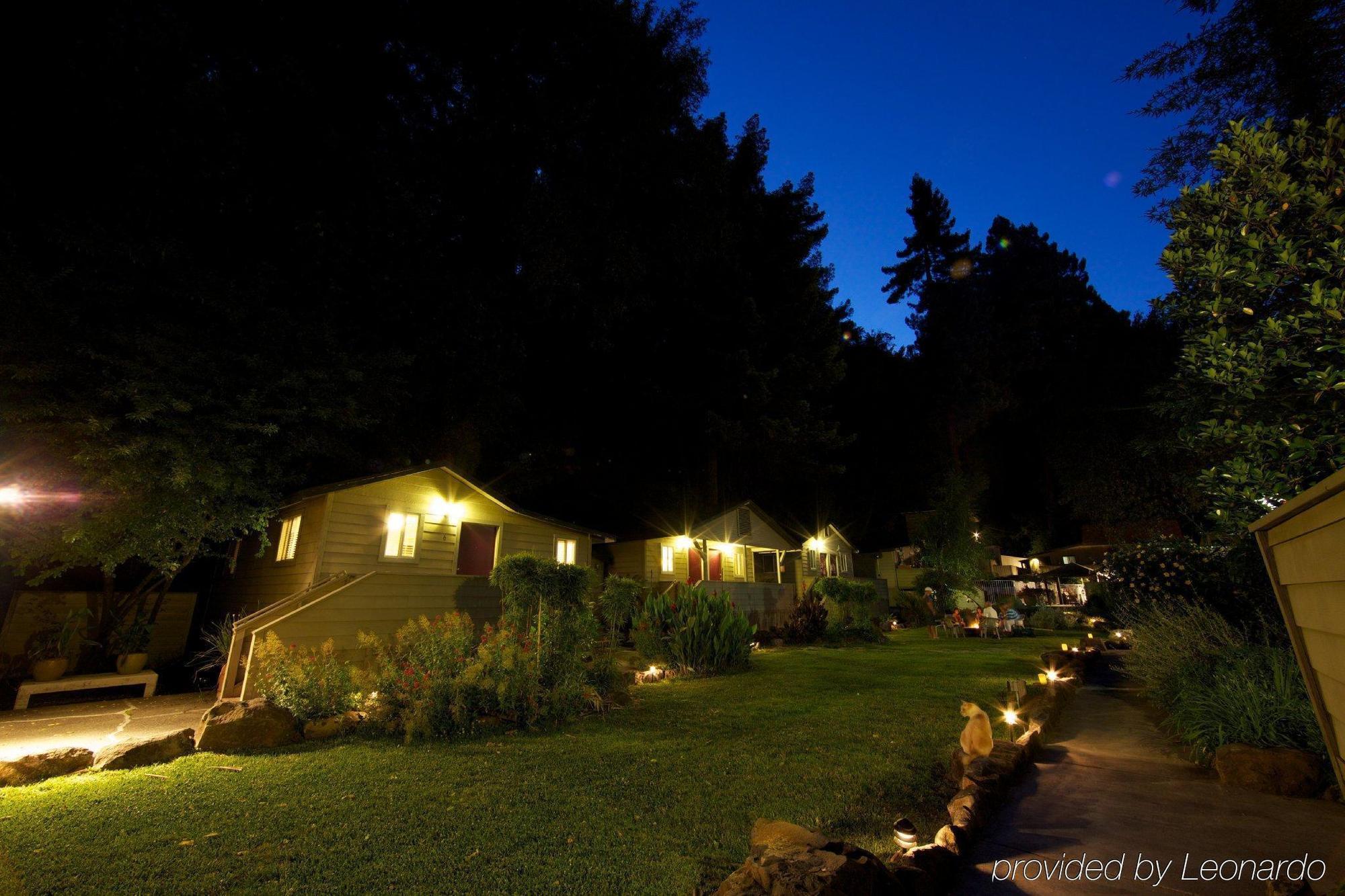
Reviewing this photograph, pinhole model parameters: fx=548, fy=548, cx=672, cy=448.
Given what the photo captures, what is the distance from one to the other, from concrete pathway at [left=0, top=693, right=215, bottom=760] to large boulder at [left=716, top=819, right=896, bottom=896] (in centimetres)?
731

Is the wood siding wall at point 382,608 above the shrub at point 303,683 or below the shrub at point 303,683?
above

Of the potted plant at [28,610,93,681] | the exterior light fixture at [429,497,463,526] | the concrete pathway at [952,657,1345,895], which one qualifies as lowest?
the concrete pathway at [952,657,1345,895]

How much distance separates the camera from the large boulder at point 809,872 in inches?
80.5

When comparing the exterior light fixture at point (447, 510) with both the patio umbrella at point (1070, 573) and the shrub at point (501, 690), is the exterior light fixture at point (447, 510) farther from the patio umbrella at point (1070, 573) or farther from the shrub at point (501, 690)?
the patio umbrella at point (1070, 573)

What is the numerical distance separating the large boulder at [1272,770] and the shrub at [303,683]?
8.35 meters

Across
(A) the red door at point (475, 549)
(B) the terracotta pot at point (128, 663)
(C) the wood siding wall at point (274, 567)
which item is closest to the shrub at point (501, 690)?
(C) the wood siding wall at point (274, 567)

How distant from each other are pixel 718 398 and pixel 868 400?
58.8 feet

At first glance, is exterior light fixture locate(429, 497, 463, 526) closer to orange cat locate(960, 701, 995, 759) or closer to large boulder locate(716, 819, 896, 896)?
orange cat locate(960, 701, 995, 759)

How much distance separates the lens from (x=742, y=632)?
1079 centimetres

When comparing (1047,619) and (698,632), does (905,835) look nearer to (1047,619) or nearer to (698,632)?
(698,632)

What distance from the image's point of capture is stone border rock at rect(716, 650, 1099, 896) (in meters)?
2.10

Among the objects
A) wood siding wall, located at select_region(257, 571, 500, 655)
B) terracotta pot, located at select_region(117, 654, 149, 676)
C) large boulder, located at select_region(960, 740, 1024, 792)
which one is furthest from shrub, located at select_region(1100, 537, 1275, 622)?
terracotta pot, located at select_region(117, 654, 149, 676)

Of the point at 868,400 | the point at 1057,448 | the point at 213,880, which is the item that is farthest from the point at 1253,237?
the point at 868,400

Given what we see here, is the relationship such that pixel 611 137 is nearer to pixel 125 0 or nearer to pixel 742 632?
pixel 125 0
